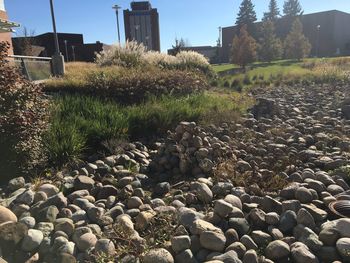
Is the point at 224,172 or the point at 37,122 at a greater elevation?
the point at 37,122

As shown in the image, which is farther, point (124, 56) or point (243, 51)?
point (243, 51)

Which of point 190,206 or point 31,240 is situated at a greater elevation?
point 31,240

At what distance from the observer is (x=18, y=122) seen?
4.06 metres

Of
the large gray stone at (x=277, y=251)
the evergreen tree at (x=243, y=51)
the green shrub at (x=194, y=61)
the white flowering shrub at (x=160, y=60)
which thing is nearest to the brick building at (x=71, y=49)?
the evergreen tree at (x=243, y=51)

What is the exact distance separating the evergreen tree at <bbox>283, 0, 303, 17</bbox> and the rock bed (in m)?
77.3

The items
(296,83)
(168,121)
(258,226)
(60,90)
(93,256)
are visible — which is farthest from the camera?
(296,83)

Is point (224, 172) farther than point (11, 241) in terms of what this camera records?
Yes

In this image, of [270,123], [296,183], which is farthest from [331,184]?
[270,123]

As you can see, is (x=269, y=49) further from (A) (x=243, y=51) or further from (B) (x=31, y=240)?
(B) (x=31, y=240)

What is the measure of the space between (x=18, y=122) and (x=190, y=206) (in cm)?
208

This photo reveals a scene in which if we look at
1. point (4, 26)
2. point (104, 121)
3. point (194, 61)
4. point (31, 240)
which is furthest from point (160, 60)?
point (31, 240)

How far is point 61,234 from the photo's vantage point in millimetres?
2945

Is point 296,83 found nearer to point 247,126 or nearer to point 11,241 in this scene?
point 247,126

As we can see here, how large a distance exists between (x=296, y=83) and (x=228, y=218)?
15771 mm
